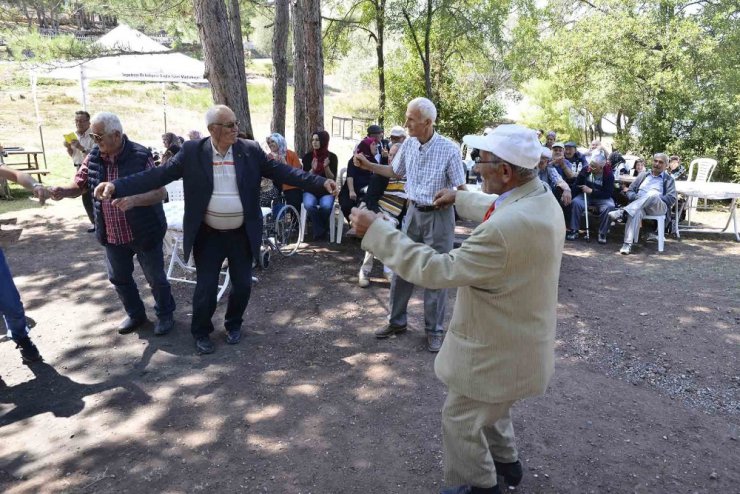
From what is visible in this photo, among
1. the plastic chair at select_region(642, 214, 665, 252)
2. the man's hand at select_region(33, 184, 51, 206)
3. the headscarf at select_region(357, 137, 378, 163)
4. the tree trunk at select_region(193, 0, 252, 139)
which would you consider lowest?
the plastic chair at select_region(642, 214, 665, 252)

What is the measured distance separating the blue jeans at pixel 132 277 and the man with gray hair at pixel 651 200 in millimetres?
6470

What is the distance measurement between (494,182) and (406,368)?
7.37ft

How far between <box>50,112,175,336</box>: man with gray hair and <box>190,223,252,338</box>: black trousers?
0.49 m

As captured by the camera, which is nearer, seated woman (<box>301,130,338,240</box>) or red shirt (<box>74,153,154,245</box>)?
red shirt (<box>74,153,154,245</box>)

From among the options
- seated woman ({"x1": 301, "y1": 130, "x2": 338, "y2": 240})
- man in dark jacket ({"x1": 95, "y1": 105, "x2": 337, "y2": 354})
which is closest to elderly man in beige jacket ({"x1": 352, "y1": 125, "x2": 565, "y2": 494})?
man in dark jacket ({"x1": 95, "y1": 105, "x2": 337, "y2": 354})

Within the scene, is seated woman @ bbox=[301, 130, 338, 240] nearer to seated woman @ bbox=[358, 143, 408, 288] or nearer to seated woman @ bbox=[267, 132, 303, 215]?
seated woman @ bbox=[267, 132, 303, 215]

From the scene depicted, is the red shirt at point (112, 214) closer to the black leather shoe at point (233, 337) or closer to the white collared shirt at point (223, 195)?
the white collared shirt at point (223, 195)

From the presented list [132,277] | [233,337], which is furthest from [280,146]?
[233,337]

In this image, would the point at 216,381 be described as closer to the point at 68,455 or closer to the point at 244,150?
the point at 68,455

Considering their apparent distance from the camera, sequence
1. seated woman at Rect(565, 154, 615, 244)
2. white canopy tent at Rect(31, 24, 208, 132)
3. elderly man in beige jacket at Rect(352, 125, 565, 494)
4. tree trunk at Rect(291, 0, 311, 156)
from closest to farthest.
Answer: elderly man in beige jacket at Rect(352, 125, 565, 494) < tree trunk at Rect(291, 0, 311, 156) < seated woman at Rect(565, 154, 615, 244) < white canopy tent at Rect(31, 24, 208, 132)

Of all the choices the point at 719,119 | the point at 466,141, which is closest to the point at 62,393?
the point at 466,141

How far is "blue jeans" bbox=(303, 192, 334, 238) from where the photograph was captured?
7.33 metres

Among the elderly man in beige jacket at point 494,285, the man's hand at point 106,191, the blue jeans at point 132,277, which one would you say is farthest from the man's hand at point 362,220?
the blue jeans at point 132,277

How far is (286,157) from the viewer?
7039 millimetres
